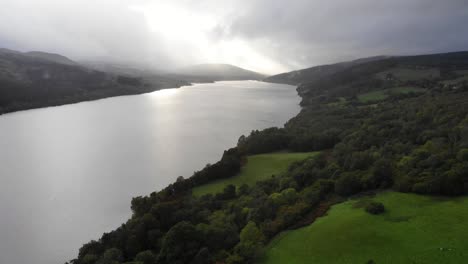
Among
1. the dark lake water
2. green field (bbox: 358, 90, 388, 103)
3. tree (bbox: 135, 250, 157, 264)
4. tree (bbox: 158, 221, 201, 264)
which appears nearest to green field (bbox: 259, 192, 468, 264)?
tree (bbox: 158, 221, 201, 264)

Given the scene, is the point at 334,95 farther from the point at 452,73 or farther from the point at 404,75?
the point at 452,73

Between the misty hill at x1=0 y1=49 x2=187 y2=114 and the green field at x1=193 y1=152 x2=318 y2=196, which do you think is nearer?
the green field at x1=193 y1=152 x2=318 y2=196

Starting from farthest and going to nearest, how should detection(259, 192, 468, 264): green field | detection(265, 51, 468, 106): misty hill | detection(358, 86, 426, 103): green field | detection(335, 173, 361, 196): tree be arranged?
detection(265, 51, 468, 106): misty hill, detection(358, 86, 426, 103): green field, detection(335, 173, 361, 196): tree, detection(259, 192, 468, 264): green field

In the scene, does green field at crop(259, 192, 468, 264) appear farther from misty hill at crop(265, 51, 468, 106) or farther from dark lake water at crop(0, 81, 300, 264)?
misty hill at crop(265, 51, 468, 106)

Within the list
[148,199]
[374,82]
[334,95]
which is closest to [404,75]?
[374,82]

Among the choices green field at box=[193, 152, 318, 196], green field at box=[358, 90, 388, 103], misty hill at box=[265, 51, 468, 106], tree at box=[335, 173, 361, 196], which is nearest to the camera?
tree at box=[335, 173, 361, 196]

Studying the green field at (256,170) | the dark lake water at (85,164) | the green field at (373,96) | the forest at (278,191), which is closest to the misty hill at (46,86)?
the dark lake water at (85,164)

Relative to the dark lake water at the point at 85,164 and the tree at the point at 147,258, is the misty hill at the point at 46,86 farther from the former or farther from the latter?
the tree at the point at 147,258
